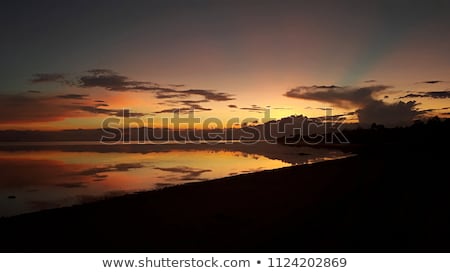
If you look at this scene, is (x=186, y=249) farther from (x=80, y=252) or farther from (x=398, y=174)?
(x=398, y=174)

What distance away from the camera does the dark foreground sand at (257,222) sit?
4379mm

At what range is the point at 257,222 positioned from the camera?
5203 mm

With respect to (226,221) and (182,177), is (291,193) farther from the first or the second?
(182,177)

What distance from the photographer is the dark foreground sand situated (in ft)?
14.4

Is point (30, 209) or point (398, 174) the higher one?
point (398, 174)

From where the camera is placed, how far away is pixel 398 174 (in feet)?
30.0

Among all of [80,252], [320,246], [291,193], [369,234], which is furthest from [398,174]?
[80,252]

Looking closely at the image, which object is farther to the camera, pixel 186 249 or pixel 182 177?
pixel 182 177

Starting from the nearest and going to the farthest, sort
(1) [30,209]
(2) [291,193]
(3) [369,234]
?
(3) [369,234], (2) [291,193], (1) [30,209]

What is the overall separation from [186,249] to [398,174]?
6498 mm

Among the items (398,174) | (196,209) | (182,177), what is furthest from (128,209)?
(182,177)
